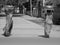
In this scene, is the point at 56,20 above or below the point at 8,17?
below

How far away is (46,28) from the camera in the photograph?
11672mm

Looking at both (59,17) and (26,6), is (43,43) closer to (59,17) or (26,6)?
(59,17)

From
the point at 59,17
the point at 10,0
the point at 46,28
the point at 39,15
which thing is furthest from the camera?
the point at 10,0

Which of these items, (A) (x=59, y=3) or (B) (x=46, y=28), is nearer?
(B) (x=46, y=28)

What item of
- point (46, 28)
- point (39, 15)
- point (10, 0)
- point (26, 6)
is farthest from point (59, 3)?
point (26, 6)

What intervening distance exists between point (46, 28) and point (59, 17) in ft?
38.9

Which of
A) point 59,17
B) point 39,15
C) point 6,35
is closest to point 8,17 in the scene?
point 6,35

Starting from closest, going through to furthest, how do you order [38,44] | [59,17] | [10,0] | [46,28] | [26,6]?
[38,44], [46,28], [59,17], [10,0], [26,6]

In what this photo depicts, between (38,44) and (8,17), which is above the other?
(8,17)

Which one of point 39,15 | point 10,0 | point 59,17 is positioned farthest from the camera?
point 10,0

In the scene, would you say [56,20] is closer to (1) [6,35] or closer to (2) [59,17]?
(2) [59,17]

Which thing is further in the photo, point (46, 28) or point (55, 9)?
point (55, 9)

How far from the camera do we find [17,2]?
59.5m

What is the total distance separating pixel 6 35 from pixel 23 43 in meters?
3.10
